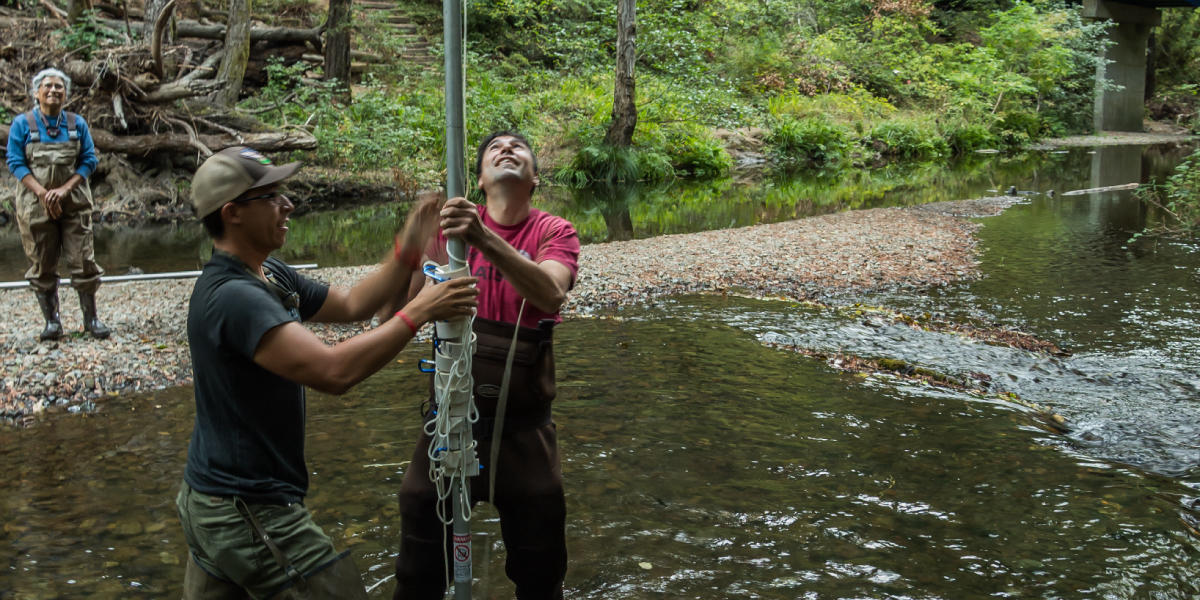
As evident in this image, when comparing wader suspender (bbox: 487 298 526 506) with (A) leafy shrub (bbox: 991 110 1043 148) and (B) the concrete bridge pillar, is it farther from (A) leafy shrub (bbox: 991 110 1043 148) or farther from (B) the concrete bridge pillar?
(B) the concrete bridge pillar

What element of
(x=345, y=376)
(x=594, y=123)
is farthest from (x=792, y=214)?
(x=345, y=376)

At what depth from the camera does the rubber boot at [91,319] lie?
813 centimetres

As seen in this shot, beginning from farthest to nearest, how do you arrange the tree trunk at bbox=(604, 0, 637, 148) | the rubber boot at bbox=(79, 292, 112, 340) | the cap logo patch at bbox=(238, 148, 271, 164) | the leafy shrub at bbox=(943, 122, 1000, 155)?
1. the leafy shrub at bbox=(943, 122, 1000, 155)
2. the tree trunk at bbox=(604, 0, 637, 148)
3. the rubber boot at bbox=(79, 292, 112, 340)
4. the cap logo patch at bbox=(238, 148, 271, 164)

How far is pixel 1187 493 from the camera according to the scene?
520cm

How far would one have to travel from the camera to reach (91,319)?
26.9 feet

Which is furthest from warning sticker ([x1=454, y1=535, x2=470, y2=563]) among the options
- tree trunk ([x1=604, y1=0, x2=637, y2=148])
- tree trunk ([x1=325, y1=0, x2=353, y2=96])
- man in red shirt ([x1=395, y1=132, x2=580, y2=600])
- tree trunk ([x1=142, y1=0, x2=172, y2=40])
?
tree trunk ([x1=604, y1=0, x2=637, y2=148])

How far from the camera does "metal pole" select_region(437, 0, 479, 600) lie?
2.70 metres

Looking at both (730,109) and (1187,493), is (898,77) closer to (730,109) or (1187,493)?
(730,109)

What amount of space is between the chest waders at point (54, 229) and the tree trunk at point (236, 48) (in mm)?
→ 11401

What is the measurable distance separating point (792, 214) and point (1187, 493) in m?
13.1

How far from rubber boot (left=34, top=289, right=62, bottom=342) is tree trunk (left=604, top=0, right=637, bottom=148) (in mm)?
15531

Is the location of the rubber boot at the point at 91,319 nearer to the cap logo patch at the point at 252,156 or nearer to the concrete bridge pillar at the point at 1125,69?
the cap logo patch at the point at 252,156

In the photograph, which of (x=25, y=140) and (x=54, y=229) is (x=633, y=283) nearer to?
(x=54, y=229)

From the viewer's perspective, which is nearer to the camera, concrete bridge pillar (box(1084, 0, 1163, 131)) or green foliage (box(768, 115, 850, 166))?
green foliage (box(768, 115, 850, 166))
